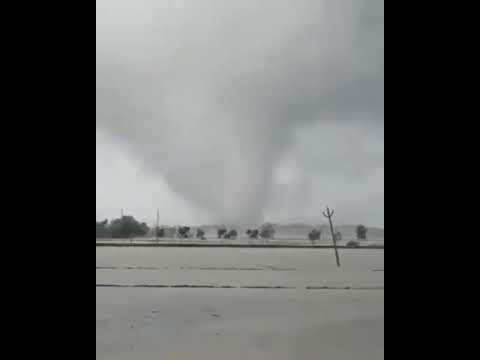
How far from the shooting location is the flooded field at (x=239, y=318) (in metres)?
3.14

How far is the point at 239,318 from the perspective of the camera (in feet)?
14.2

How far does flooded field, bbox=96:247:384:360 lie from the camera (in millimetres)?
3145
